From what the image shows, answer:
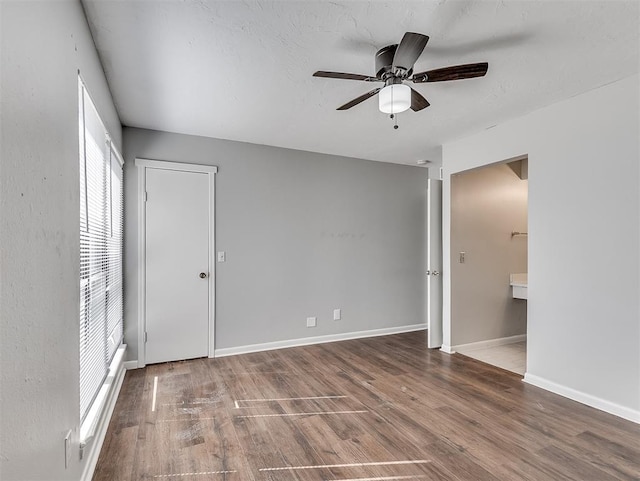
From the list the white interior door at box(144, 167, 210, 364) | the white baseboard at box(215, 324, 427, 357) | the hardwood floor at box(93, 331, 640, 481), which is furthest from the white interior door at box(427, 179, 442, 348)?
the white interior door at box(144, 167, 210, 364)

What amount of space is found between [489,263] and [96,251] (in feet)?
13.2

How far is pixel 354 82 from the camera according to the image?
2471mm

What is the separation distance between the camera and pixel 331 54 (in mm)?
2145

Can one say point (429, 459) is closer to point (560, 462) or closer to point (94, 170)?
point (560, 462)

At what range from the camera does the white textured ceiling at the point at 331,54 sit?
5.77ft

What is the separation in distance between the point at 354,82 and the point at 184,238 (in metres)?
2.36

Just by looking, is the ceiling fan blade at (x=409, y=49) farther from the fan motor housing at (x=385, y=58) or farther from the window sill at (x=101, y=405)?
the window sill at (x=101, y=405)

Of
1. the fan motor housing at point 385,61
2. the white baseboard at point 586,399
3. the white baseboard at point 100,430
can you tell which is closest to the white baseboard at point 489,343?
the white baseboard at point 586,399

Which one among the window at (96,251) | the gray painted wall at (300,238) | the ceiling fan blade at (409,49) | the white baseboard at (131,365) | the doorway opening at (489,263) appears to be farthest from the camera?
the doorway opening at (489,263)

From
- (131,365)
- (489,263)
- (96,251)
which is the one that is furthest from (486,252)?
(131,365)

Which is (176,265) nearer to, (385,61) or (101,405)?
(101,405)

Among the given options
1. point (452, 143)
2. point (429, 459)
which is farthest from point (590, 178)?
point (429, 459)

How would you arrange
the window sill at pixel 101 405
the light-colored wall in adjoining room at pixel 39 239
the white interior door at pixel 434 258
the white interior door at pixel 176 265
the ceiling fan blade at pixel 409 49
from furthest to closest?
the white interior door at pixel 434 258, the white interior door at pixel 176 265, the window sill at pixel 101 405, the ceiling fan blade at pixel 409 49, the light-colored wall in adjoining room at pixel 39 239

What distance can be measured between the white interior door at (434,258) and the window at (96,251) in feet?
10.9
